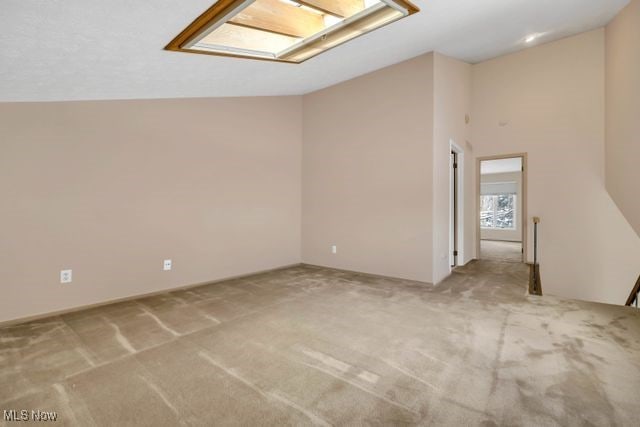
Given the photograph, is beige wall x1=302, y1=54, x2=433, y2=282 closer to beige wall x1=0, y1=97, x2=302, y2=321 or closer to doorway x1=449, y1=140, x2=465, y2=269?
beige wall x1=0, y1=97, x2=302, y2=321

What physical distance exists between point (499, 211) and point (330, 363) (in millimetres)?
11107

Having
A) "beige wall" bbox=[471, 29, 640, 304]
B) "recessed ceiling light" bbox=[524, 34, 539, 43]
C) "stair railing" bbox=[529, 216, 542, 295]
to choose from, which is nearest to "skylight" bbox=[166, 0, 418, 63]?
"recessed ceiling light" bbox=[524, 34, 539, 43]

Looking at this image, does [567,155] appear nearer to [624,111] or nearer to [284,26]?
[624,111]

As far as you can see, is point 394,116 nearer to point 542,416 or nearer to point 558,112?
point 558,112

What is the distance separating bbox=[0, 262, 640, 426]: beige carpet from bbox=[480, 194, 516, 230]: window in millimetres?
8203

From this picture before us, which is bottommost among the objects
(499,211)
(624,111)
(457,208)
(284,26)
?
(499,211)

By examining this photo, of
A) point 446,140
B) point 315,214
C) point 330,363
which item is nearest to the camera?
point 330,363

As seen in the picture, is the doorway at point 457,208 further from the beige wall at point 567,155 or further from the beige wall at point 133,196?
the beige wall at point 133,196

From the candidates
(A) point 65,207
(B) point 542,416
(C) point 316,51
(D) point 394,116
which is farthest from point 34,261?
(D) point 394,116

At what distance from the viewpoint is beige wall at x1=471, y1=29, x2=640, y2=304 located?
14.8 feet

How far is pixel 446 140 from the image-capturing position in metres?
4.34

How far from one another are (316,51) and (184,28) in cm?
153

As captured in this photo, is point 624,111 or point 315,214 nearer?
point 624,111

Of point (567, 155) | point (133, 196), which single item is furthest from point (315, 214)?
point (567, 155)
